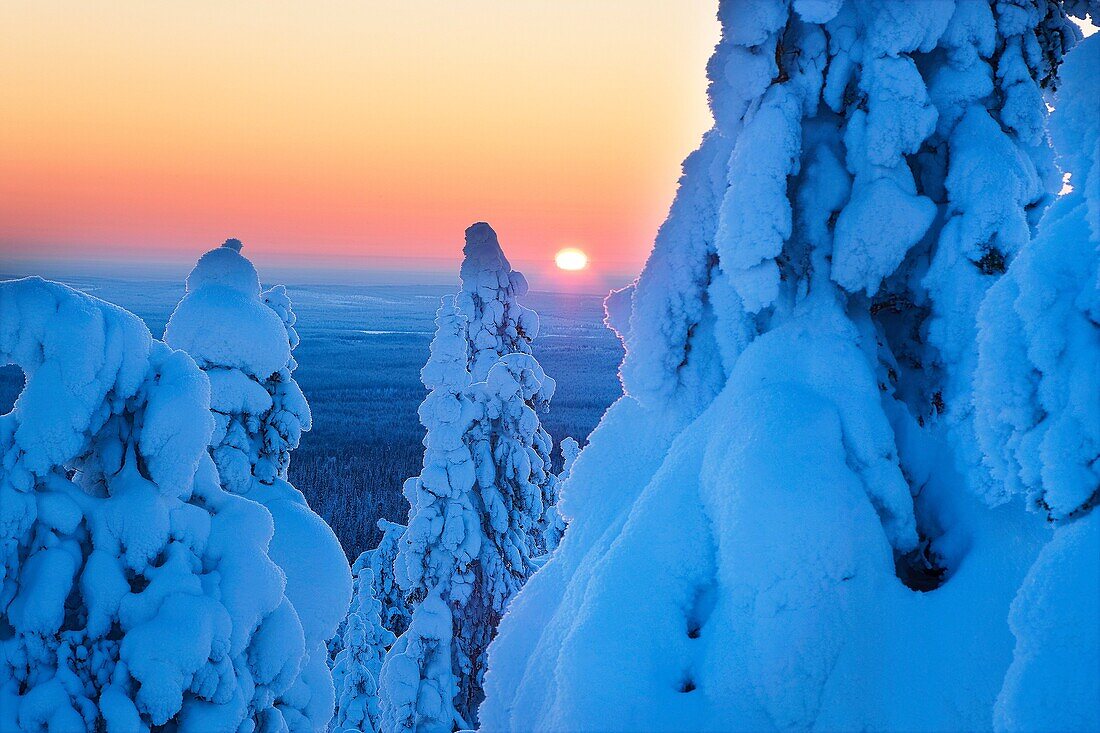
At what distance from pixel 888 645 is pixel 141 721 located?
19.4 ft

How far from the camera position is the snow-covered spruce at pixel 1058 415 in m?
4.10

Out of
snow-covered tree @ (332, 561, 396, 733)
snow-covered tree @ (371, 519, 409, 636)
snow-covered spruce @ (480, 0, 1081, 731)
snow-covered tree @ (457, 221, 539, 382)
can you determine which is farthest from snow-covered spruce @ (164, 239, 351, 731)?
snow-covered tree @ (371, 519, 409, 636)

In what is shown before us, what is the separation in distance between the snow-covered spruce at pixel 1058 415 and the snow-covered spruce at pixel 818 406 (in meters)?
1.22

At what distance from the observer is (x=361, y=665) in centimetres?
2336

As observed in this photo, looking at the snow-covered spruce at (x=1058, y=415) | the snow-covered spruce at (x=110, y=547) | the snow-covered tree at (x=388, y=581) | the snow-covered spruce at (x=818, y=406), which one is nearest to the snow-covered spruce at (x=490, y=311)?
the snow-covered tree at (x=388, y=581)

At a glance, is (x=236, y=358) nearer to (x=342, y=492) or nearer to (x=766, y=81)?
(x=766, y=81)

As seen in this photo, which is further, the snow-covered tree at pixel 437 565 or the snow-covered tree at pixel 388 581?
the snow-covered tree at pixel 388 581

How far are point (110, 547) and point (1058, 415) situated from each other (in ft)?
23.2

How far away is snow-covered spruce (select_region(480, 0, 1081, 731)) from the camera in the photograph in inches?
220

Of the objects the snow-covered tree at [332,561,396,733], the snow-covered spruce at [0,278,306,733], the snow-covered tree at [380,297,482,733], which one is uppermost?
the snow-covered spruce at [0,278,306,733]

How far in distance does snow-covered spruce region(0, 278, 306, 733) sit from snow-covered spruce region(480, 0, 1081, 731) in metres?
2.57

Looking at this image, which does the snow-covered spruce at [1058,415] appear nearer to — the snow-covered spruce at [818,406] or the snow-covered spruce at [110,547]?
the snow-covered spruce at [818,406]

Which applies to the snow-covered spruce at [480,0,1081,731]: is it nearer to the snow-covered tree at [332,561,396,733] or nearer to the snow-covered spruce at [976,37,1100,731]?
the snow-covered spruce at [976,37,1100,731]

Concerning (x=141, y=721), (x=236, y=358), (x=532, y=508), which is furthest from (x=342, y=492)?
(x=141, y=721)
